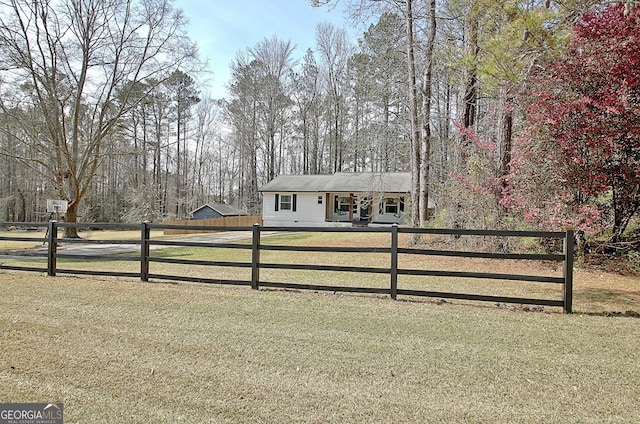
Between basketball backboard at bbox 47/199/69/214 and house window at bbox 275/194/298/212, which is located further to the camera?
house window at bbox 275/194/298/212

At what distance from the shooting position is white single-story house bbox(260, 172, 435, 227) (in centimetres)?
2397

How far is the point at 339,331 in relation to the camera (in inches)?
167

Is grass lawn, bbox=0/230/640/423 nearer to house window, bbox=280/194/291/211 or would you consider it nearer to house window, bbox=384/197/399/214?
house window, bbox=384/197/399/214

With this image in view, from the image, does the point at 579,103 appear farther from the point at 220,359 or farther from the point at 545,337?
the point at 220,359

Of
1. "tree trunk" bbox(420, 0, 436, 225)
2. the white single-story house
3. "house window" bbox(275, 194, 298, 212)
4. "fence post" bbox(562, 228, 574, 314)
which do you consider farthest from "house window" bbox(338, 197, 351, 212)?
"fence post" bbox(562, 228, 574, 314)

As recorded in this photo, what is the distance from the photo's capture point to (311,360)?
3.43m

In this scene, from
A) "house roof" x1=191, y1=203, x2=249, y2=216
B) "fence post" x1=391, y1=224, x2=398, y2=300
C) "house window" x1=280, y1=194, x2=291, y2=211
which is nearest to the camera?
"fence post" x1=391, y1=224, x2=398, y2=300

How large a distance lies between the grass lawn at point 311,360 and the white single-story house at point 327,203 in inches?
727

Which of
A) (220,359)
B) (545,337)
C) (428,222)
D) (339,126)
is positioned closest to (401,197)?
(428,222)

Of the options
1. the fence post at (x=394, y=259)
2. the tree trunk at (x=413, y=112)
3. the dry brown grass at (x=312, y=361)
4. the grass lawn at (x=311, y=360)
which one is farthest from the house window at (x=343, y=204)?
the dry brown grass at (x=312, y=361)

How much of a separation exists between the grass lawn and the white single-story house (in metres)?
18.5

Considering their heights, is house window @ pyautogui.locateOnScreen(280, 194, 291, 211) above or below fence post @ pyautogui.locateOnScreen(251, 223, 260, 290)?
above

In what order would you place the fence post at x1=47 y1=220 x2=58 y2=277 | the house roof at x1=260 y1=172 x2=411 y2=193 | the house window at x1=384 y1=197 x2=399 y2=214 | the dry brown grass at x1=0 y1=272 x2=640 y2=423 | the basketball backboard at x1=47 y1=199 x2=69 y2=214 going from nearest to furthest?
1. the dry brown grass at x1=0 y1=272 x2=640 y2=423
2. the fence post at x1=47 y1=220 x2=58 y2=277
3. the basketball backboard at x1=47 y1=199 x2=69 y2=214
4. the house roof at x1=260 y1=172 x2=411 y2=193
5. the house window at x1=384 y1=197 x2=399 y2=214

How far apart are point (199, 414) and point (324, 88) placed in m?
33.4
